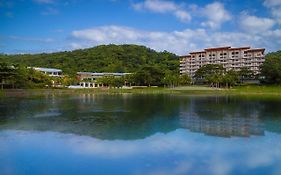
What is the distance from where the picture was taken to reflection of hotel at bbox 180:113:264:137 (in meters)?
13.2

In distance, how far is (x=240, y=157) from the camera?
9.35 m

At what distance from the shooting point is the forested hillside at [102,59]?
8688cm

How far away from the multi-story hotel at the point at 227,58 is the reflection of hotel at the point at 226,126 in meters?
51.1

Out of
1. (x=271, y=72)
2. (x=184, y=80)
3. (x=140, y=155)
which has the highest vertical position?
(x=271, y=72)

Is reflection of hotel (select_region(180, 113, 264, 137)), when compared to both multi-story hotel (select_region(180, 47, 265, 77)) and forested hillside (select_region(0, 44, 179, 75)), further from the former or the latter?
forested hillside (select_region(0, 44, 179, 75))

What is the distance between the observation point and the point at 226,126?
14656 millimetres

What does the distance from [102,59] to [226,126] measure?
7879cm

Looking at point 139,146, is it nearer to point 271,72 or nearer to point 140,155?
point 140,155

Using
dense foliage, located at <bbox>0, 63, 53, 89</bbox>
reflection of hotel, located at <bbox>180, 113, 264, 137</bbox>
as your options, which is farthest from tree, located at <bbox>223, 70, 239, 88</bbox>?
reflection of hotel, located at <bbox>180, 113, 264, 137</bbox>

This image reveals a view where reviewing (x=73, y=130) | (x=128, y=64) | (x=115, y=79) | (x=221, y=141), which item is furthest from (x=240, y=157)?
(x=128, y=64)

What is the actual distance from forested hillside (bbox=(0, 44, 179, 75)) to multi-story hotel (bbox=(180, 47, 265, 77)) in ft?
17.3

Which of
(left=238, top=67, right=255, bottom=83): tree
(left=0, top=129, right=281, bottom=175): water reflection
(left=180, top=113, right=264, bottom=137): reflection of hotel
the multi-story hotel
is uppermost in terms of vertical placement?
the multi-story hotel

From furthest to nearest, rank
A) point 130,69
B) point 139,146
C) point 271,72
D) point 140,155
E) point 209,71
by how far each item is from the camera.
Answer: point 130,69 < point 209,71 < point 271,72 < point 139,146 < point 140,155

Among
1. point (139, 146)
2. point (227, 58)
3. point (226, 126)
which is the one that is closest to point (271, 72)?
point (227, 58)
